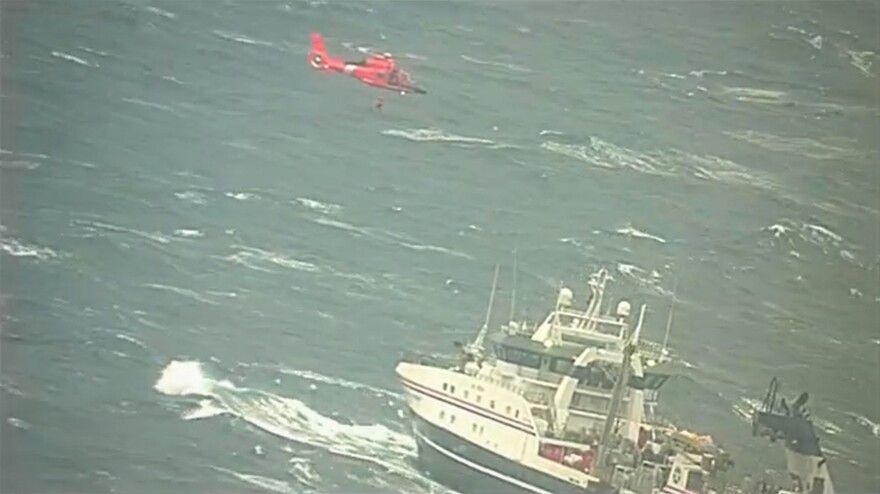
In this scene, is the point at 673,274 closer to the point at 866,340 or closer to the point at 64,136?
the point at 866,340

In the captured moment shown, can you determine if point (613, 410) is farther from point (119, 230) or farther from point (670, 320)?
point (119, 230)

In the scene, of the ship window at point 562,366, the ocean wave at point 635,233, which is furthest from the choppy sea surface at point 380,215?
the ship window at point 562,366

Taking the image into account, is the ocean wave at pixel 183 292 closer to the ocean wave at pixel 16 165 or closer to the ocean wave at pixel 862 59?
the ocean wave at pixel 16 165

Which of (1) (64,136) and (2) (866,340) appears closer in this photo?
(1) (64,136)

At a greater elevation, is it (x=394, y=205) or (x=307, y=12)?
(x=307, y=12)

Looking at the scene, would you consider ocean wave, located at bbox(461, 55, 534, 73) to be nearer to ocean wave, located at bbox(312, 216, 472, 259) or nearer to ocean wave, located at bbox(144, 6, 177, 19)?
ocean wave, located at bbox(312, 216, 472, 259)

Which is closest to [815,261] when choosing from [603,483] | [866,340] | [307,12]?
[866,340]

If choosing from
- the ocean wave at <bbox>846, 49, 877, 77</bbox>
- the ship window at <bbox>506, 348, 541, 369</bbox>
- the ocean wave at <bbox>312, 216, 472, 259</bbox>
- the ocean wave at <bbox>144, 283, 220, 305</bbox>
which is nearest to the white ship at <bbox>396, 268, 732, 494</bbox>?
the ship window at <bbox>506, 348, 541, 369</bbox>
